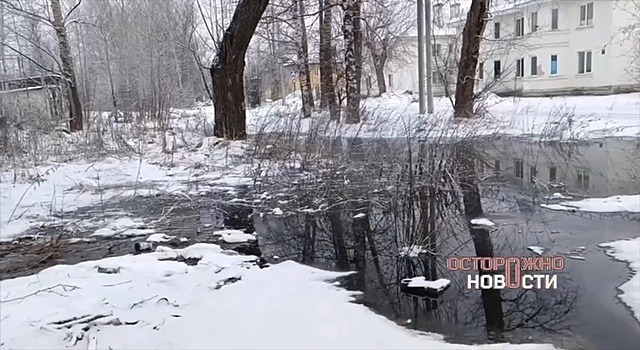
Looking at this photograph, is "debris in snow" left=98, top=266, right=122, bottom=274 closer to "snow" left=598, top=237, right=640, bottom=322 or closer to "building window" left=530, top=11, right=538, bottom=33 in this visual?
"snow" left=598, top=237, right=640, bottom=322

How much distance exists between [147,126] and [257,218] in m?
10.4

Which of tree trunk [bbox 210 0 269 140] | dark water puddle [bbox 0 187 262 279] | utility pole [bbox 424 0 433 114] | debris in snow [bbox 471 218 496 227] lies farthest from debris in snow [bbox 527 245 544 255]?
utility pole [bbox 424 0 433 114]

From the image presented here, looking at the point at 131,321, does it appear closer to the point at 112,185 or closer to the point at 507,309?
the point at 507,309

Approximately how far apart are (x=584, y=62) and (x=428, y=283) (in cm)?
2683

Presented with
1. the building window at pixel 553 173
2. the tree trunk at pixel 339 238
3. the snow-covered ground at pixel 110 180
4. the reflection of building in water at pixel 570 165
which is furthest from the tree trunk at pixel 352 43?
the tree trunk at pixel 339 238

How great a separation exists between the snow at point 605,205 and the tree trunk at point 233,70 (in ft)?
23.2

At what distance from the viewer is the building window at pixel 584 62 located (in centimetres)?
2668

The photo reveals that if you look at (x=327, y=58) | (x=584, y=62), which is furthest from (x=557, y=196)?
(x=584, y=62)

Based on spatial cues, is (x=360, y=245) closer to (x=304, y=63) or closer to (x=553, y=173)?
(x=553, y=173)

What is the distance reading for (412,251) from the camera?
14.9 ft

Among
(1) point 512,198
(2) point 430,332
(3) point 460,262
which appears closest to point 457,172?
(1) point 512,198

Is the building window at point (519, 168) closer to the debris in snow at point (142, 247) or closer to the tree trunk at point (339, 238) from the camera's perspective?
the tree trunk at point (339, 238)

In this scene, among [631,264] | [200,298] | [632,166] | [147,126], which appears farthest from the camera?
[147,126]

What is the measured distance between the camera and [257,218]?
6176 mm
